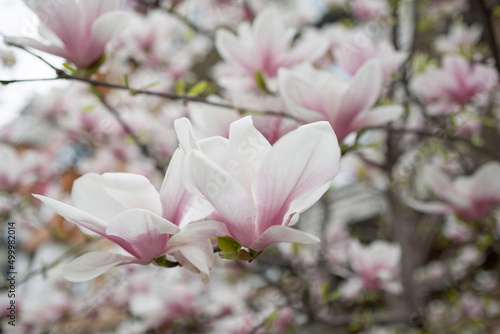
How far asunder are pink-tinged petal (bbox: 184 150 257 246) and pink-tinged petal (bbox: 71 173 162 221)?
6 cm

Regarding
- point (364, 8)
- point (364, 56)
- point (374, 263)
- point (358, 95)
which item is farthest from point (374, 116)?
point (364, 8)

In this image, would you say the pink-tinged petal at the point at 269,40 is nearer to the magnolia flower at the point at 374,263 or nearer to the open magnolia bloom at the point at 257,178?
the open magnolia bloom at the point at 257,178

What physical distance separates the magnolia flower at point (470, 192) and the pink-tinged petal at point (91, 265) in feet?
2.36

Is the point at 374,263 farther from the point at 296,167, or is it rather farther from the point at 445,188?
the point at 296,167

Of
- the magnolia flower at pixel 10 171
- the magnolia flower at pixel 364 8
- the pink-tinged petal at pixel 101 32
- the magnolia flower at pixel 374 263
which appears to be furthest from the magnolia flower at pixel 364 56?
the magnolia flower at pixel 364 8

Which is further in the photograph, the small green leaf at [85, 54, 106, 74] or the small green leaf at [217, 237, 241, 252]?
the small green leaf at [85, 54, 106, 74]

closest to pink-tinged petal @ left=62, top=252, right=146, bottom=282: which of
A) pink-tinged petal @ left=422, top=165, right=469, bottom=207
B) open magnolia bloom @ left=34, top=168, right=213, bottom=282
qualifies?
open magnolia bloom @ left=34, top=168, right=213, bottom=282

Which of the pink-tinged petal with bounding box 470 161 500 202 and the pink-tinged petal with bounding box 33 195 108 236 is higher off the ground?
the pink-tinged petal with bounding box 33 195 108 236

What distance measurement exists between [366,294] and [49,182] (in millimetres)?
1683

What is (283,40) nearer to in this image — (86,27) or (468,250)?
(86,27)

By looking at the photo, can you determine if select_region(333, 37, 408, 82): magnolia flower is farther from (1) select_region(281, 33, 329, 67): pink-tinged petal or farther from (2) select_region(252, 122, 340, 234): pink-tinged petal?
(2) select_region(252, 122, 340, 234): pink-tinged petal

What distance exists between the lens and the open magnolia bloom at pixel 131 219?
1.21 ft

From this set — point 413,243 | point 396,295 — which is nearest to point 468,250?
point 413,243

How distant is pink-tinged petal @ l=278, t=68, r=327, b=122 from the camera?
1.89ft
